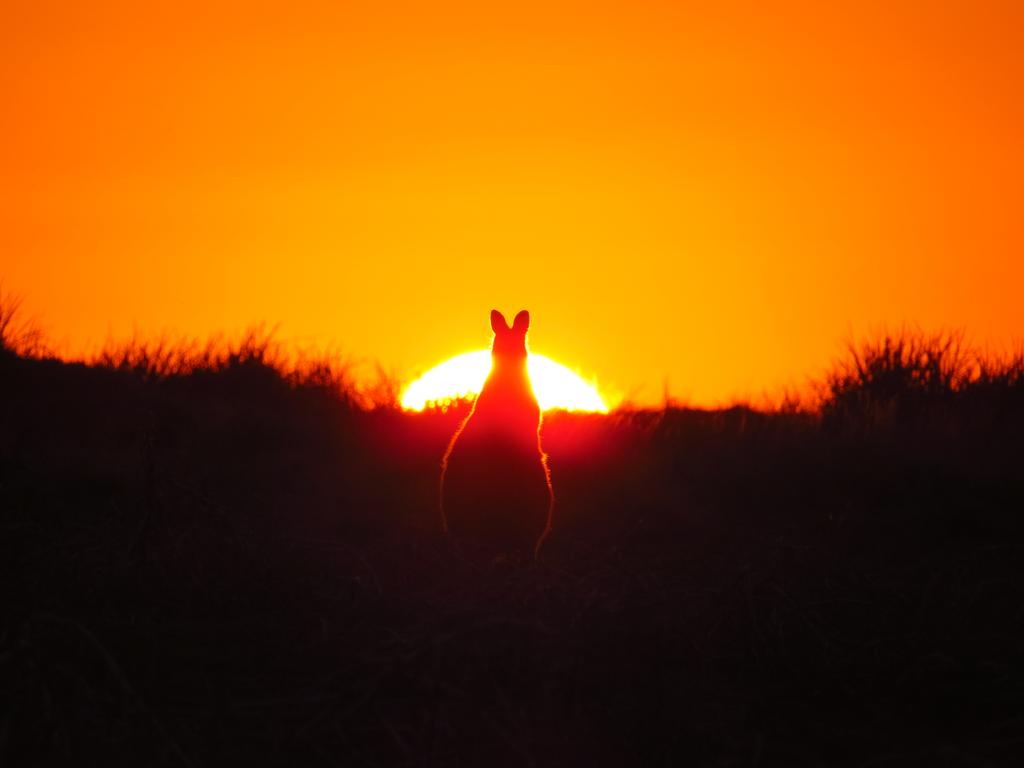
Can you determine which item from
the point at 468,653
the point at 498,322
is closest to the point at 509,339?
the point at 498,322

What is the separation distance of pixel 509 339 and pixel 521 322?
6.3 inches

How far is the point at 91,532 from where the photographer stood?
440cm

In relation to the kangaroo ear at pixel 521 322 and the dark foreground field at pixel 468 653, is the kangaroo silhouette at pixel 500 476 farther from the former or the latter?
the dark foreground field at pixel 468 653

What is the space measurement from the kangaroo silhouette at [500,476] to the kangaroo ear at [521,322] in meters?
0.27

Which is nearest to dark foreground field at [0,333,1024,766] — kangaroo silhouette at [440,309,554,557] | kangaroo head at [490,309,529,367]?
kangaroo silhouette at [440,309,554,557]

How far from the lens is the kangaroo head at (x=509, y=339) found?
669 centimetres

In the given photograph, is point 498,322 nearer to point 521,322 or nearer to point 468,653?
point 521,322

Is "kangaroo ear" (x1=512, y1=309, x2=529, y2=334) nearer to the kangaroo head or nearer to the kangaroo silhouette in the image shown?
the kangaroo head

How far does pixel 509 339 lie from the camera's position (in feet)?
22.1

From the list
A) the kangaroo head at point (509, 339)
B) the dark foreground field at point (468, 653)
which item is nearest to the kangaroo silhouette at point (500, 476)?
the kangaroo head at point (509, 339)

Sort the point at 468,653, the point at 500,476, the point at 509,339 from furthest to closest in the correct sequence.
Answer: the point at 509,339 → the point at 500,476 → the point at 468,653

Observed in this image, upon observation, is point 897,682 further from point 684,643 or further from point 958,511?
point 958,511

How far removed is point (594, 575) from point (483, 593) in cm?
53

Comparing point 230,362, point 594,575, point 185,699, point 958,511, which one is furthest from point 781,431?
point 185,699
